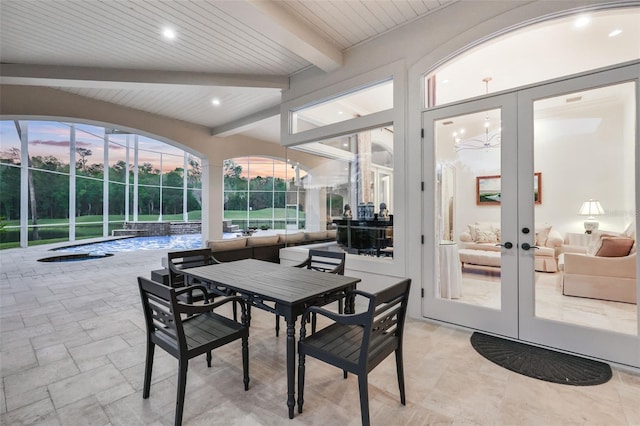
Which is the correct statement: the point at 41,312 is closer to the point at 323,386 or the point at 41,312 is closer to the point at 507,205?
the point at 323,386

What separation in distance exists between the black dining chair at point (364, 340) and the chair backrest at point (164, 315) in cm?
75

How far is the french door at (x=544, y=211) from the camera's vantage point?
2.46m

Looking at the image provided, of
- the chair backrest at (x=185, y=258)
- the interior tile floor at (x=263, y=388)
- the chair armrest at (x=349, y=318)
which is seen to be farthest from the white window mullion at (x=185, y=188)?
the chair armrest at (x=349, y=318)

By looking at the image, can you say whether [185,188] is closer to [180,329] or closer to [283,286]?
[283,286]

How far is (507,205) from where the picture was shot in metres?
2.89

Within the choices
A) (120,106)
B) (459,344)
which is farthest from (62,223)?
(459,344)

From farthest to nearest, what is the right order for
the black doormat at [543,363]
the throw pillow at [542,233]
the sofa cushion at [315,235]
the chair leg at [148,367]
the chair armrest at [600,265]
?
the sofa cushion at [315,235] → the throw pillow at [542,233] → the chair armrest at [600,265] → the black doormat at [543,363] → the chair leg at [148,367]

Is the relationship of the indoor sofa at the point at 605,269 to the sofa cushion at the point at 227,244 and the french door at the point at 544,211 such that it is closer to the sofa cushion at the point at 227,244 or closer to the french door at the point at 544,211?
the french door at the point at 544,211

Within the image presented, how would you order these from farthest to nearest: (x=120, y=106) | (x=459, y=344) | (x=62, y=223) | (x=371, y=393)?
(x=62, y=223) < (x=120, y=106) < (x=459, y=344) < (x=371, y=393)

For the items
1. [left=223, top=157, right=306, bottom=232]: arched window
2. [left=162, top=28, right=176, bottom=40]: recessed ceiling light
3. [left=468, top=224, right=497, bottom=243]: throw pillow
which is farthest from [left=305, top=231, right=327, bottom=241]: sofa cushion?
[left=223, top=157, right=306, bottom=232]: arched window

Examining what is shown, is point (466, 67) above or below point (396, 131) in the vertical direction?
above

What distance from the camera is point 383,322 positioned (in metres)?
1.73

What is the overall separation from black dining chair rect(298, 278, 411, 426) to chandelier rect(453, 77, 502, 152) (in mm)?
2103

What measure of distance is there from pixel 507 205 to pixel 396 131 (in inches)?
58.6
